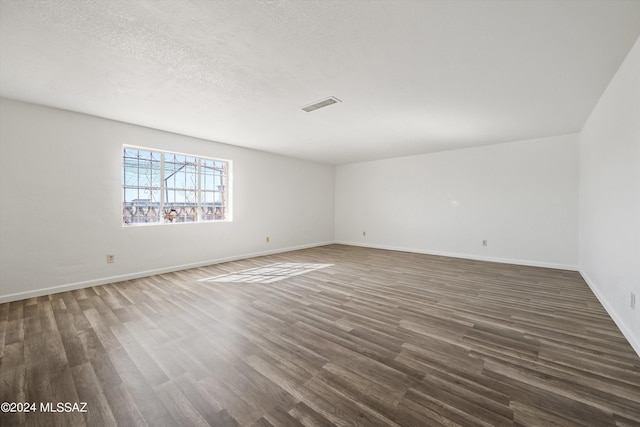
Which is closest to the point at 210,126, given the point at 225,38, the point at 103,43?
the point at 103,43

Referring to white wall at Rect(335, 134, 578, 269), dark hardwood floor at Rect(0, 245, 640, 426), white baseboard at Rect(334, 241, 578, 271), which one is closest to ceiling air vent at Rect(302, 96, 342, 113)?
dark hardwood floor at Rect(0, 245, 640, 426)

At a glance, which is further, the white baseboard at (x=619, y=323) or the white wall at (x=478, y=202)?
the white wall at (x=478, y=202)

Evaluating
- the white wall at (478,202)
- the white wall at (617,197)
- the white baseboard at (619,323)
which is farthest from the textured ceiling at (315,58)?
the white baseboard at (619,323)

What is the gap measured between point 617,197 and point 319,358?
325cm

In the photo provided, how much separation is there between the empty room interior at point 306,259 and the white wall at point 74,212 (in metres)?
0.03

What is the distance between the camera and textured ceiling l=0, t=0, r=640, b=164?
1724mm

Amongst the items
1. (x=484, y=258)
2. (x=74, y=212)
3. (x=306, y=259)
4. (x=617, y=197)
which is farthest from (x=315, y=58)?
(x=484, y=258)

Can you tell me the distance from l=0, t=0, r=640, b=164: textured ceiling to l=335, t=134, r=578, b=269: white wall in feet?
3.95

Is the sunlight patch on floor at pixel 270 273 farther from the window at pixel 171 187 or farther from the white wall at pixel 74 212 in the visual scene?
the window at pixel 171 187

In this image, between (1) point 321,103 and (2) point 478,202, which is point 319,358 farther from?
(2) point 478,202

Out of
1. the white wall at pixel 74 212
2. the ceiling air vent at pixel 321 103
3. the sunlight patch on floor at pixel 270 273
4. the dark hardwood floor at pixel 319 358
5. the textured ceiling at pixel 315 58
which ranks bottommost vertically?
the dark hardwood floor at pixel 319 358

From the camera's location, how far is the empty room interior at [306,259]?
1609 mm

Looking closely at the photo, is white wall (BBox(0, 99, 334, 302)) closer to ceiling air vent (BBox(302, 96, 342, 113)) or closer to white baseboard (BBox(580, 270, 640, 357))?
ceiling air vent (BBox(302, 96, 342, 113))

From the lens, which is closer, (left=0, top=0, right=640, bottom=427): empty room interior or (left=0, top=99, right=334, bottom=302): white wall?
(left=0, top=0, right=640, bottom=427): empty room interior
